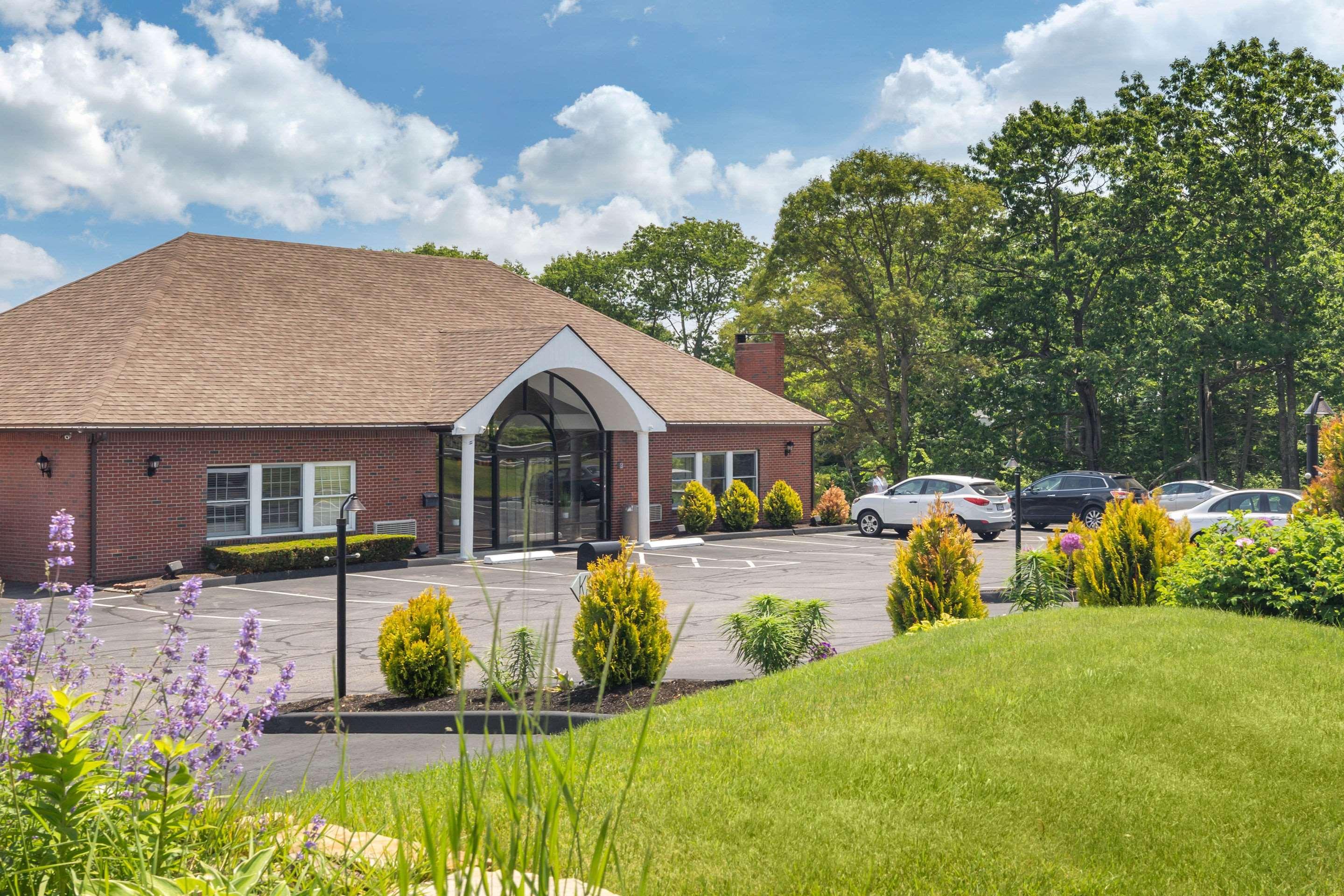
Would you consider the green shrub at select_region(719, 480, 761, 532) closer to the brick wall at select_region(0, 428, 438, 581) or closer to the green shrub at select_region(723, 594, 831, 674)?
the brick wall at select_region(0, 428, 438, 581)

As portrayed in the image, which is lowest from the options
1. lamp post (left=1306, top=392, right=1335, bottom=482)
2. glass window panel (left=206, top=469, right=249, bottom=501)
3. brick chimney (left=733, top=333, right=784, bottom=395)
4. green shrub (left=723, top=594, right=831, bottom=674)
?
green shrub (left=723, top=594, right=831, bottom=674)

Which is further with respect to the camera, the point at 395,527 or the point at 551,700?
the point at 395,527

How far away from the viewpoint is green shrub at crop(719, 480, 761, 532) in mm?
31344

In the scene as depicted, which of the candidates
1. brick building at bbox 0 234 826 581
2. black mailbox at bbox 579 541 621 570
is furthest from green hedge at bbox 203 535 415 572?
black mailbox at bbox 579 541 621 570

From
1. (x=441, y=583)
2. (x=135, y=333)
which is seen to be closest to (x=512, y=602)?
(x=441, y=583)

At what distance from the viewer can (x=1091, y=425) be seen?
41688mm

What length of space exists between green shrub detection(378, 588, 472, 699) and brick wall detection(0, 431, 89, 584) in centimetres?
1182

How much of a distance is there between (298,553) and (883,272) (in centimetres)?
3081

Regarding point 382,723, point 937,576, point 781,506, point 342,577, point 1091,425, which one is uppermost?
point 1091,425

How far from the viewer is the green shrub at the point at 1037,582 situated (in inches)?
545

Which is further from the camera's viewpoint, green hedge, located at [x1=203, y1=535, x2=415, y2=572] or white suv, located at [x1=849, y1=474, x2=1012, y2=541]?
white suv, located at [x1=849, y1=474, x2=1012, y2=541]

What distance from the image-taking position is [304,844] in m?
3.97

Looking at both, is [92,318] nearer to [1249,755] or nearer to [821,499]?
[821,499]

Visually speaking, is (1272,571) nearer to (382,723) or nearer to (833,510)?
(382,723)
